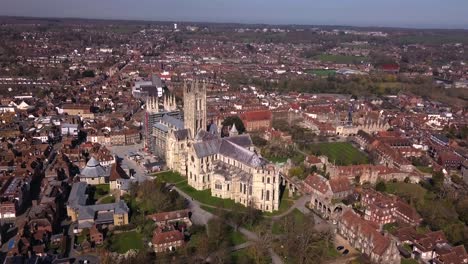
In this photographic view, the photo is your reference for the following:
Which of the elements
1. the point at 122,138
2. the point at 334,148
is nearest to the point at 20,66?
the point at 122,138

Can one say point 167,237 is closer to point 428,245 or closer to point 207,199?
point 207,199

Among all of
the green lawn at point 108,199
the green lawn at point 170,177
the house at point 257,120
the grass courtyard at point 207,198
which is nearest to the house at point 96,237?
the green lawn at point 108,199

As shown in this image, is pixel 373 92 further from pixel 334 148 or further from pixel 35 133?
pixel 35 133

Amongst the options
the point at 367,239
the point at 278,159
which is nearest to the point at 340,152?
the point at 278,159

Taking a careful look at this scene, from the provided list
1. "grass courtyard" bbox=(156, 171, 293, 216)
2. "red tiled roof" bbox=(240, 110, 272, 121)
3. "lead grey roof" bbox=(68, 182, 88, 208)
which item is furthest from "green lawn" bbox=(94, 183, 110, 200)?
"red tiled roof" bbox=(240, 110, 272, 121)

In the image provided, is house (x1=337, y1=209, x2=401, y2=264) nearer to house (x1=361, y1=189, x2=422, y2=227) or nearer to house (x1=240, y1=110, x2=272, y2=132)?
house (x1=361, y1=189, x2=422, y2=227)

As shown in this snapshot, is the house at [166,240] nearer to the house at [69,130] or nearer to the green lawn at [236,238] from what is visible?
the green lawn at [236,238]
